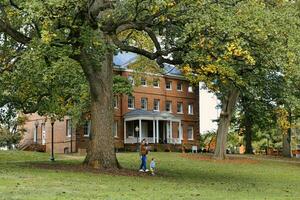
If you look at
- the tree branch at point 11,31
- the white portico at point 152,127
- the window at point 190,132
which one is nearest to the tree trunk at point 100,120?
the tree branch at point 11,31

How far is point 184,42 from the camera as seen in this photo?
2117 centimetres

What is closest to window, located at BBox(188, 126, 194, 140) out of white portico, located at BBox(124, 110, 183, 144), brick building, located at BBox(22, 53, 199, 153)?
brick building, located at BBox(22, 53, 199, 153)

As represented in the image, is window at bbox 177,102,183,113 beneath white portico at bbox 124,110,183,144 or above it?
above

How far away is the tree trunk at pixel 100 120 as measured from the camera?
23703 millimetres

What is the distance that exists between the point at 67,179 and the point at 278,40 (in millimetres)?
9517

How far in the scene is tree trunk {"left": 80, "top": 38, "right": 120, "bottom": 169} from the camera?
77.8 ft

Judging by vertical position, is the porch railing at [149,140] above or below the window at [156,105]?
below

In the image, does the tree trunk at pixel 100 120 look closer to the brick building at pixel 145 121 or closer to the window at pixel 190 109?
the brick building at pixel 145 121

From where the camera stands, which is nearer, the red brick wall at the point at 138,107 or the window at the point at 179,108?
the red brick wall at the point at 138,107

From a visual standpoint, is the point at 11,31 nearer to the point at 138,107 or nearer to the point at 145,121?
the point at 138,107

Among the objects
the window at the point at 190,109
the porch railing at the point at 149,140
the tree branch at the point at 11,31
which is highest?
the tree branch at the point at 11,31

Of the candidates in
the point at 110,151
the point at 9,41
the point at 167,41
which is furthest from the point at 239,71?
the point at 9,41

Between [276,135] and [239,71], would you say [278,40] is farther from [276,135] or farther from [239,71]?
[276,135]

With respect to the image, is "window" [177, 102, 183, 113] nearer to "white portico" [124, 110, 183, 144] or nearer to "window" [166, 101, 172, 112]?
"window" [166, 101, 172, 112]
